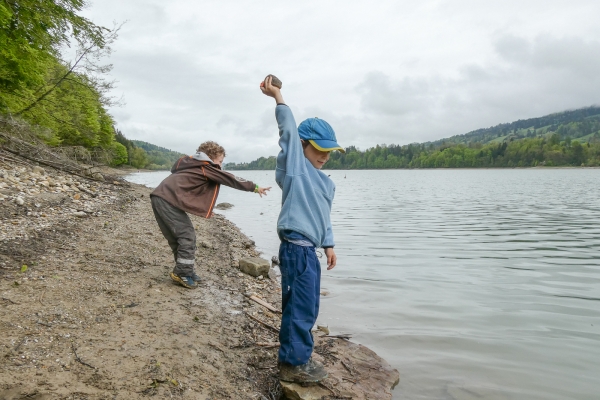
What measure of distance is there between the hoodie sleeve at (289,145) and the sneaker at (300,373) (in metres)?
1.50

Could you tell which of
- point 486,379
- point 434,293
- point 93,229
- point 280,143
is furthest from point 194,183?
point 434,293

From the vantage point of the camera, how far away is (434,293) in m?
7.34

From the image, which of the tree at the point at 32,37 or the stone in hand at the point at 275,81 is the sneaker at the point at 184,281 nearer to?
the stone in hand at the point at 275,81

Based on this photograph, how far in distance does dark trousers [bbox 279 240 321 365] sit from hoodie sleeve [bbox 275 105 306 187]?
0.57 metres

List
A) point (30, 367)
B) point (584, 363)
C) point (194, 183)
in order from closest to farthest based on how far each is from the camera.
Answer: point (30, 367)
point (584, 363)
point (194, 183)

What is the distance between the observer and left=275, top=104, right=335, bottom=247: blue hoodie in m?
3.07

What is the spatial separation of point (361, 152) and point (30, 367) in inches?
7454

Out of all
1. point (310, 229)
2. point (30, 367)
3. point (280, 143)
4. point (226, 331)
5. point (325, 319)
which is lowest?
point (325, 319)

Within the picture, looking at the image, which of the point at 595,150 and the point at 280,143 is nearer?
the point at 280,143

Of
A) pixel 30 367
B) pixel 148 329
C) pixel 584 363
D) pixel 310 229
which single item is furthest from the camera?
pixel 584 363

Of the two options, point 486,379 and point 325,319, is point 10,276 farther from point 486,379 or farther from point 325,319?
point 486,379

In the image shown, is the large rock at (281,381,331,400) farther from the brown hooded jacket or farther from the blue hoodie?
the brown hooded jacket

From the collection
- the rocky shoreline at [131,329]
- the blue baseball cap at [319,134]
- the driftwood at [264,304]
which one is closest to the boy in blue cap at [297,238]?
the blue baseball cap at [319,134]

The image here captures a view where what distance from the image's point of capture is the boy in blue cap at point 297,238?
3082 millimetres
